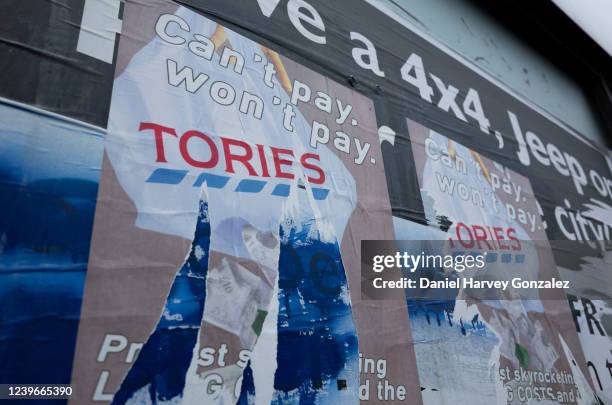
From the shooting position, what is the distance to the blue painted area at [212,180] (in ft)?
2.31

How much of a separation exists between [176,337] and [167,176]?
0.29 metres

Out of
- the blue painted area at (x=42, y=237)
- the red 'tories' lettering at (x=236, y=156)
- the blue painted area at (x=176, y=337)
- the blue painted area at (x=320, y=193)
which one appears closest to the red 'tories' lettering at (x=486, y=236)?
the blue painted area at (x=320, y=193)

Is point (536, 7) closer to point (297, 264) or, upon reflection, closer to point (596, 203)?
point (596, 203)

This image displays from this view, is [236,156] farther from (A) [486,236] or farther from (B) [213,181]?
(A) [486,236]

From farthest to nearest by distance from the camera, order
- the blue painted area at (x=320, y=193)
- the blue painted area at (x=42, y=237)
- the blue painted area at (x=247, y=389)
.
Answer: the blue painted area at (x=320, y=193)
the blue painted area at (x=247, y=389)
the blue painted area at (x=42, y=237)

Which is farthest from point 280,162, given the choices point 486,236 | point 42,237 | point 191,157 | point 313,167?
point 486,236

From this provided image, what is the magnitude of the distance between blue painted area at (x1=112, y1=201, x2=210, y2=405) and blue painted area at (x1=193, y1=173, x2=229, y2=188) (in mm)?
65

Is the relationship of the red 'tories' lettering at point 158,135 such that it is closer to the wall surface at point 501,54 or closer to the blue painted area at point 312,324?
the blue painted area at point 312,324

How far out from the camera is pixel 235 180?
0.75m

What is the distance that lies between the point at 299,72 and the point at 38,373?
2.83 feet

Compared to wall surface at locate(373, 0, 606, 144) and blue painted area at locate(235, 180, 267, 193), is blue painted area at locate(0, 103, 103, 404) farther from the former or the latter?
wall surface at locate(373, 0, 606, 144)

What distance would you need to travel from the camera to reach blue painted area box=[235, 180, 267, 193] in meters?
0.75

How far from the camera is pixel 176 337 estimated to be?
0.60 meters

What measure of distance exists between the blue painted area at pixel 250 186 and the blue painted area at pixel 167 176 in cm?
12
